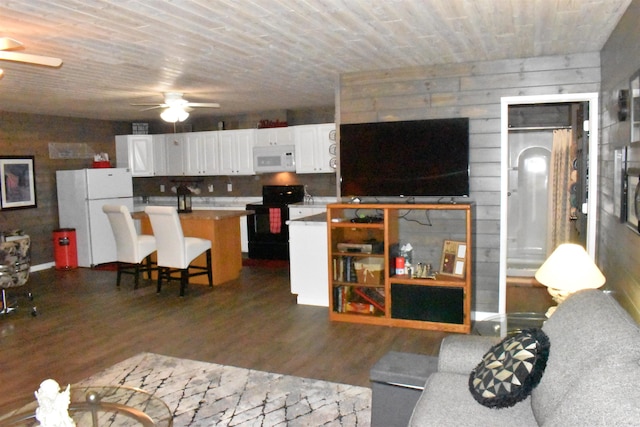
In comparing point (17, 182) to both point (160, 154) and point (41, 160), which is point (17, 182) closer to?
point (41, 160)

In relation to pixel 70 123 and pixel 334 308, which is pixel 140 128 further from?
pixel 334 308

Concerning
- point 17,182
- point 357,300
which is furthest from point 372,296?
point 17,182

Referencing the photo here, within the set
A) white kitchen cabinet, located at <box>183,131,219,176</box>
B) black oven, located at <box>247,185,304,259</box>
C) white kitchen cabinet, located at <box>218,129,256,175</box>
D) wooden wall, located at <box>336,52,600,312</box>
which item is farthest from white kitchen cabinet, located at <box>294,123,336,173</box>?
wooden wall, located at <box>336,52,600,312</box>

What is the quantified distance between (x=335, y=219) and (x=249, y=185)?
13.4 ft

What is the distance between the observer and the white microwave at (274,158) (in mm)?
8039

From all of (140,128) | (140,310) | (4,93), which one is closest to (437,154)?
(140,310)

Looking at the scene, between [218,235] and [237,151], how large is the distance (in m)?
2.28

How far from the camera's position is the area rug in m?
3.09

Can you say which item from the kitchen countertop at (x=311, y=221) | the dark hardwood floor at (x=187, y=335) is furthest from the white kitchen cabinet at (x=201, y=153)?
the kitchen countertop at (x=311, y=221)

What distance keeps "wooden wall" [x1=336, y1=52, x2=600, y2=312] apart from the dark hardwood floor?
102 cm

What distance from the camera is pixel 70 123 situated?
8352mm

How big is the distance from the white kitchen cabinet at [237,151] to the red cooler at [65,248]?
2493 millimetres

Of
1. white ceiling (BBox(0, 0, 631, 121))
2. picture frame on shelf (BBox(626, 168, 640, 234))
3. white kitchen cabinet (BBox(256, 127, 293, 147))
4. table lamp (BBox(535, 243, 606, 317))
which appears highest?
white ceiling (BBox(0, 0, 631, 121))

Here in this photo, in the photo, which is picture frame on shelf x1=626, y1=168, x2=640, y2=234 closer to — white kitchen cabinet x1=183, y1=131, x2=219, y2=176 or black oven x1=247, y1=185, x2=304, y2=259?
black oven x1=247, y1=185, x2=304, y2=259
